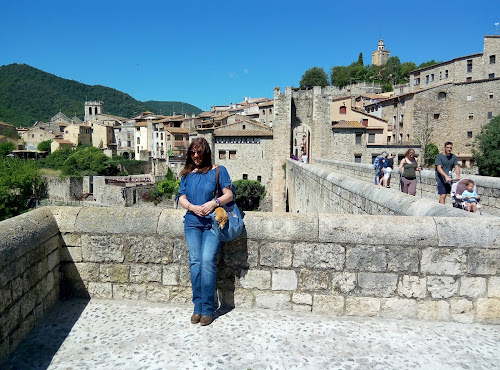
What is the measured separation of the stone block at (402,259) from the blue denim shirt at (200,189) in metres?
1.57

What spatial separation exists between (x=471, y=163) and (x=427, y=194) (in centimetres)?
3484

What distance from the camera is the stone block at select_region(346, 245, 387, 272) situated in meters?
3.38

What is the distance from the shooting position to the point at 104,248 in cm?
373

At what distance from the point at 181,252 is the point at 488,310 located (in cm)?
277

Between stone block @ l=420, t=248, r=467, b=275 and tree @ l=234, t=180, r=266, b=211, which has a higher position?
stone block @ l=420, t=248, r=467, b=275

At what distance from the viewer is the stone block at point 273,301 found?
140 inches

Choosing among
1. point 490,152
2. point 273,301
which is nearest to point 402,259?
point 273,301

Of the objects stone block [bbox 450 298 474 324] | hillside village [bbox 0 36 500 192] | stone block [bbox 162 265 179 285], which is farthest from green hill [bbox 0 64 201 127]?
stone block [bbox 450 298 474 324]

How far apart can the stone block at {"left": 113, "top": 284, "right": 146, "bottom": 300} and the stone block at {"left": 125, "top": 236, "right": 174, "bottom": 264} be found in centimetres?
30

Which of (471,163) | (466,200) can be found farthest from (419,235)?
(471,163)

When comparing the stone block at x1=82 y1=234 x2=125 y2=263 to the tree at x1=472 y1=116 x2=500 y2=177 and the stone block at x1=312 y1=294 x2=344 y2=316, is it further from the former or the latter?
the tree at x1=472 y1=116 x2=500 y2=177

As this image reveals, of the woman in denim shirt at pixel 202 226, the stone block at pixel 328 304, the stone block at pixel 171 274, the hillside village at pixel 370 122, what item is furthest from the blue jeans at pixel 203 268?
the hillside village at pixel 370 122

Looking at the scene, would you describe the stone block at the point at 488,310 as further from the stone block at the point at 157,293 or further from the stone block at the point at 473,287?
the stone block at the point at 157,293

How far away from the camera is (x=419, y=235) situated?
130 inches
